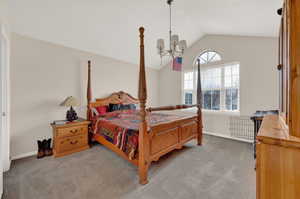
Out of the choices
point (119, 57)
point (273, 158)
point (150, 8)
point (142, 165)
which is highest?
point (150, 8)

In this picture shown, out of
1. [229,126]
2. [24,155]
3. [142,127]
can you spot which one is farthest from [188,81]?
[24,155]

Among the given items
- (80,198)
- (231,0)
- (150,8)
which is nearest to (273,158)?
(80,198)

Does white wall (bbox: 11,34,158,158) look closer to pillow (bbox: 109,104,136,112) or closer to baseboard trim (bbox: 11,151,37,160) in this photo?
baseboard trim (bbox: 11,151,37,160)

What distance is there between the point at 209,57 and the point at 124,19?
2.82 m

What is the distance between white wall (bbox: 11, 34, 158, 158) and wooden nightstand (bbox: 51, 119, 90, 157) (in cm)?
48

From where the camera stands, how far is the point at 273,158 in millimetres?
722

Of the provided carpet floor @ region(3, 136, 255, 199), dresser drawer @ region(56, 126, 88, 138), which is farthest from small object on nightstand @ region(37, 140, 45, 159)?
dresser drawer @ region(56, 126, 88, 138)

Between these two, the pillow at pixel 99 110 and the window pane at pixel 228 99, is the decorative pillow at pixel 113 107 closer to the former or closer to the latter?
the pillow at pixel 99 110

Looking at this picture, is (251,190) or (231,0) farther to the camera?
(231,0)

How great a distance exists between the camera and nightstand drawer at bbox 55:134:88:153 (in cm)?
265

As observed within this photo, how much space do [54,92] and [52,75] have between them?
1.23ft

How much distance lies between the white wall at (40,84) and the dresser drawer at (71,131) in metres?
0.56

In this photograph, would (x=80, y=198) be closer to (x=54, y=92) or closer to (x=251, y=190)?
(x=251, y=190)

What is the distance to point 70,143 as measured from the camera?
2801mm
